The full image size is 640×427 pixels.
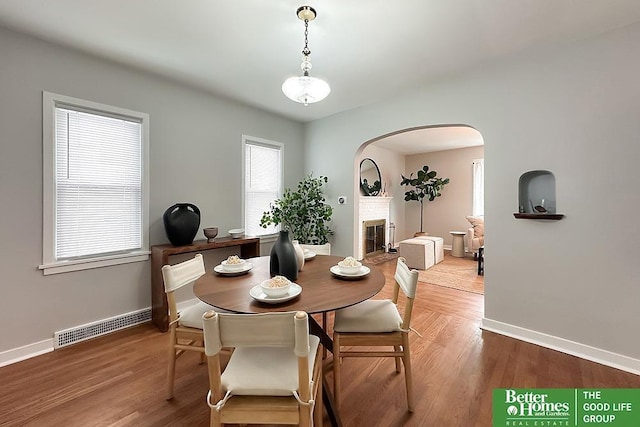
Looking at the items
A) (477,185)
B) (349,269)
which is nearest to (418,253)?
(477,185)

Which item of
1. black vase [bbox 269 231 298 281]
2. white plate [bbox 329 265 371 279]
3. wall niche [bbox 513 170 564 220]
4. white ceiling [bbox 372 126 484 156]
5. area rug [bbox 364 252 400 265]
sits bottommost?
area rug [bbox 364 252 400 265]

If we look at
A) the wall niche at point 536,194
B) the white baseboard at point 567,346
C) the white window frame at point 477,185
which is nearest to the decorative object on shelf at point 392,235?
the white window frame at point 477,185

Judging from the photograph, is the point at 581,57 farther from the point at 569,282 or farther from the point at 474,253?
the point at 474,253

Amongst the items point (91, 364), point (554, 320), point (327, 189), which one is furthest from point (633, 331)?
point (91, 364)

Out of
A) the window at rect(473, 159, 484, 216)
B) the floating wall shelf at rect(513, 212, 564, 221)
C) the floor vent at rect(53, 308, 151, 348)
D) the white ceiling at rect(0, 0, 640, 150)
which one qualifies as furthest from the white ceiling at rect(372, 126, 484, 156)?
the floor vent at rect(53, 308, 151, 348)

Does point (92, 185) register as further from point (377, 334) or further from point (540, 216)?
point (540, 216)

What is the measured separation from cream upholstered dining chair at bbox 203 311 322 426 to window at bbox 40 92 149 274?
7.14 feet

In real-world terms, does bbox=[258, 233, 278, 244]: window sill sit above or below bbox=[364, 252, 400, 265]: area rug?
above

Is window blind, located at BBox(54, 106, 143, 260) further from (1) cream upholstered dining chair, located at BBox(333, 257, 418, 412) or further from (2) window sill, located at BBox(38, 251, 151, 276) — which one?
(1) cream upholstered dining chair, located at BBox(333, 257, 418, 412)

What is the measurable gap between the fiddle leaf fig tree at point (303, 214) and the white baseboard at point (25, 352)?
231 cm

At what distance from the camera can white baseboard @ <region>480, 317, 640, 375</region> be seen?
2014 mm

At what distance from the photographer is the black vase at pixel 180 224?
2.74m

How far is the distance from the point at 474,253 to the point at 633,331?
3.67 m

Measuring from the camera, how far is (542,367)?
Answer: 2023 mm
